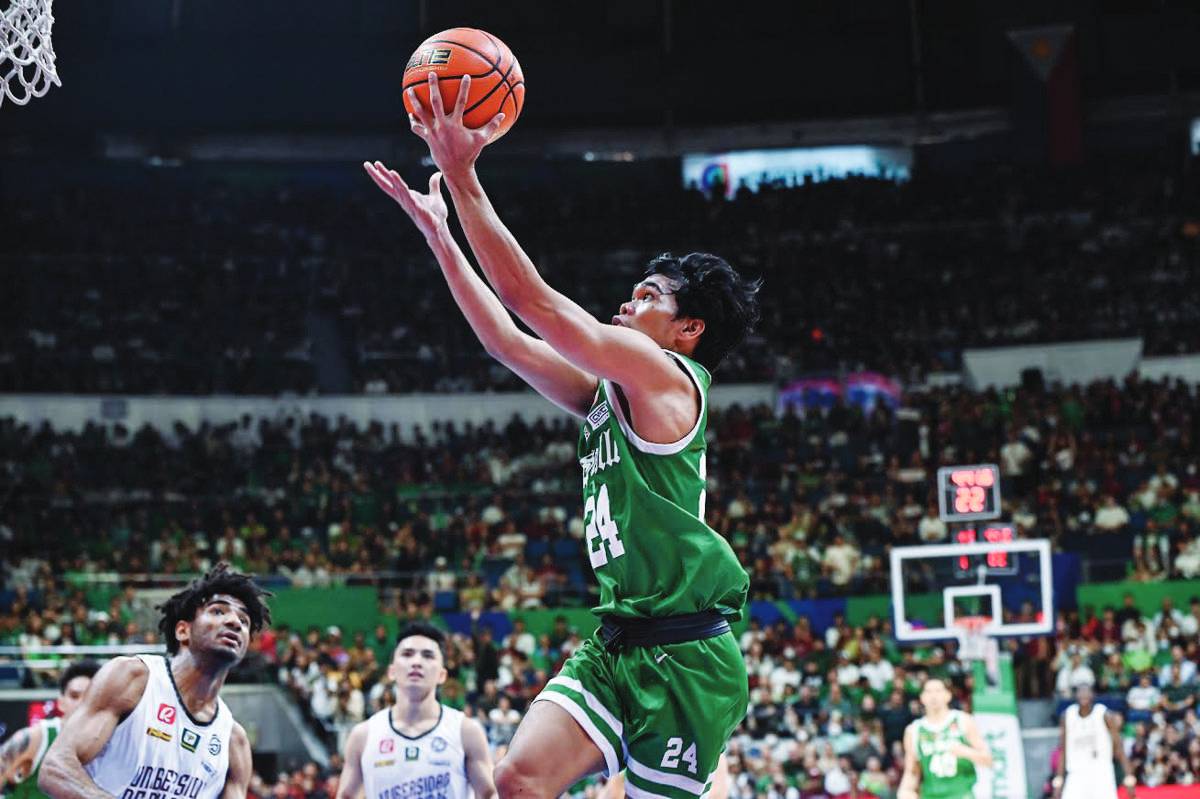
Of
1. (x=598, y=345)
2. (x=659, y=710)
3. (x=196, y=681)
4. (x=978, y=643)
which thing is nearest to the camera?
(x=598, y=345)

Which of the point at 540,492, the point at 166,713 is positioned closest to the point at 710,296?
the point at 166,713

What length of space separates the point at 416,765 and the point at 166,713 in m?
2.36

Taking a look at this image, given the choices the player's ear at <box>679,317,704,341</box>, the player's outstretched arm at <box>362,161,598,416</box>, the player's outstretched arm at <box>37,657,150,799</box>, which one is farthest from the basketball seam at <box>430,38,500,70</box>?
the player's outstretched arm at <box>37,657,150,799</box>

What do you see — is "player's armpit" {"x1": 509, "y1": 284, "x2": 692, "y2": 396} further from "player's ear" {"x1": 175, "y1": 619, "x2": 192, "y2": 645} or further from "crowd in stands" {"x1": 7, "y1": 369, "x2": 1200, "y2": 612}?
"crowd in stands" {"x1": 7, "y1": 369, "x2": 1200, "y2": 612}

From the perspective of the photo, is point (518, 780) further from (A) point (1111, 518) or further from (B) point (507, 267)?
(A) point (1111, 518)

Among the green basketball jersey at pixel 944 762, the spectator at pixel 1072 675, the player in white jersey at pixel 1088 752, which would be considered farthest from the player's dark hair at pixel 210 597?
the spectator at pixel 1072 675

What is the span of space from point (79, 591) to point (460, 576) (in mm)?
4849

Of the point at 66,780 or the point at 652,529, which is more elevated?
the point at 652,529

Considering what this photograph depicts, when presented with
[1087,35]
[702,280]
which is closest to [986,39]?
[1087,35]

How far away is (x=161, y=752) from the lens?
5516mm

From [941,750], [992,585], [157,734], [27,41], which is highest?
[27,41]

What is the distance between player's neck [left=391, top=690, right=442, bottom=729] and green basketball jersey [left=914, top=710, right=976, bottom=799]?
363 cm

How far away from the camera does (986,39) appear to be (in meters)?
30.8

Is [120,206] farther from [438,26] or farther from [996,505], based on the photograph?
[996,505]
